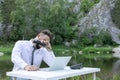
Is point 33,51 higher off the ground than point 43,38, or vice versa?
point 43,38

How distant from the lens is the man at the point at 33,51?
421 cm

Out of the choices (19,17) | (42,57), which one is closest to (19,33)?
(19,17)

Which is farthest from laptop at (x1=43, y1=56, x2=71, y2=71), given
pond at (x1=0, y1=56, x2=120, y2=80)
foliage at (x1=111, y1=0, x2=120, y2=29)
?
foliage at (x1=111, y1=0, x2=120, y2=29)

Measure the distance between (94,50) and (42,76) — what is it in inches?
921

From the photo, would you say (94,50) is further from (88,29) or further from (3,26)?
(3,26)

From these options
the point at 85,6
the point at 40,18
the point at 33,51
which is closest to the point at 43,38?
the point at 33,51

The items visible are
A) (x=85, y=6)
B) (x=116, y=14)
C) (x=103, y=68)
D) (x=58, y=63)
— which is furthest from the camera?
(x=85, y=6)

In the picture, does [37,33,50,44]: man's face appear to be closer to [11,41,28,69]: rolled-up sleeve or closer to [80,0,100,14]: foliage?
[11,41,28,69]: rolled-up sleeve

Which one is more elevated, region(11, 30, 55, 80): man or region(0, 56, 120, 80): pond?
region(11, 30, 55, 80): man

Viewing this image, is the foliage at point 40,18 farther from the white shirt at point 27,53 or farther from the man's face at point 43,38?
the man's face at point 43,38

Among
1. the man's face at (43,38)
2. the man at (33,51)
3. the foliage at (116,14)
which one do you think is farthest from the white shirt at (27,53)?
the foliage at (116,14)

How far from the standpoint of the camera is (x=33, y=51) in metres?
4.39

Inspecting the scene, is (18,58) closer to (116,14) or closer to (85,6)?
(116,14)

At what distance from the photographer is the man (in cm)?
421
